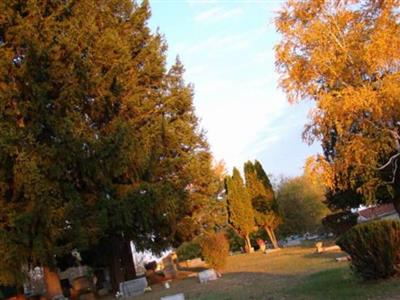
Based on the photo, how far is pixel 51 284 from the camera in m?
21.0

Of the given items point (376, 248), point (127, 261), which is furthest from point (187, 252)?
point (376, 248)

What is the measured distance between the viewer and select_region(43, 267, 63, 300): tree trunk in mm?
20750

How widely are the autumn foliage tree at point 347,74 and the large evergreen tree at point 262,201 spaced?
2061cm

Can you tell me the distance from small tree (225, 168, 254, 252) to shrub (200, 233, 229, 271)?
57.8 feet

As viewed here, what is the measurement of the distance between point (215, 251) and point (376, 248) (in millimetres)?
10347

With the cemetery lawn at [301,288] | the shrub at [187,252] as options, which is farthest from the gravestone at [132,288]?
the shrub at [187,252]

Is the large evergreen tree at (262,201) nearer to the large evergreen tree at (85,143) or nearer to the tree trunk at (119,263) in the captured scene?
the large evergreen tree at (85,143)

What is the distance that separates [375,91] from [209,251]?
833 centimetres

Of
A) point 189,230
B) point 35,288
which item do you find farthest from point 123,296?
point 35,288

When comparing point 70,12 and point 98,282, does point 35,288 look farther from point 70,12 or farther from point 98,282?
point 70,12

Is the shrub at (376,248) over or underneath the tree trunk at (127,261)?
underneath

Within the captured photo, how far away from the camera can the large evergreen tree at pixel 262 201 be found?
3834 centimetres

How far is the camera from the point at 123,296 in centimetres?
1977

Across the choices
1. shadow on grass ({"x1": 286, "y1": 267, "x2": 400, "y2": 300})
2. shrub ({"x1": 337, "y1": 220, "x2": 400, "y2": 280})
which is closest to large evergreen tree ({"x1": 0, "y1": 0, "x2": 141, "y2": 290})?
shadow on grass ({"x1": 286, "y1": 267, "x2": 400, "y2": 300})
